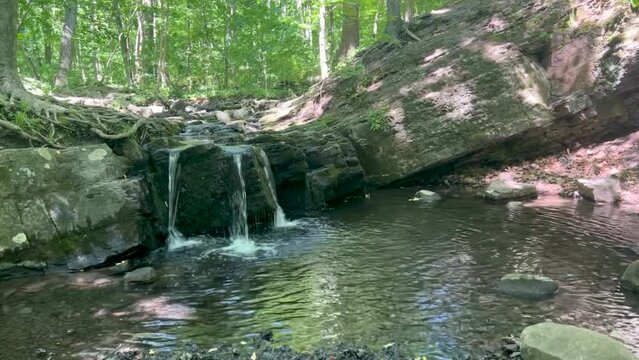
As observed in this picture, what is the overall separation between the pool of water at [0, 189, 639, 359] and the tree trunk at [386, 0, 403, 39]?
1029cm

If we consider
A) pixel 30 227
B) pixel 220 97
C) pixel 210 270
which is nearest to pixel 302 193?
pixel 210 270

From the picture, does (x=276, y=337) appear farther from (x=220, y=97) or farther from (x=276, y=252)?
(x=220, y=97)

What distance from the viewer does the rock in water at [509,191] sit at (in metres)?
11.7

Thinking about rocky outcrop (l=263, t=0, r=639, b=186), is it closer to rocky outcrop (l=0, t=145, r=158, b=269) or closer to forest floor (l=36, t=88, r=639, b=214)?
forest floor (l=36, t=88, r=639, b=214)

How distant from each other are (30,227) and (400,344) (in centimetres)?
604

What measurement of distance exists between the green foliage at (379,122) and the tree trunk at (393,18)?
546cm

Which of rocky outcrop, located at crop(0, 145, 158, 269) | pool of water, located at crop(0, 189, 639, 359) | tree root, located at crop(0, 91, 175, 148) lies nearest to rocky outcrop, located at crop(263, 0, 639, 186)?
pool of water, located at crop(0, 189, 639, 359)

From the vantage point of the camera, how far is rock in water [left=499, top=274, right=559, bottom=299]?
5812 millimetres

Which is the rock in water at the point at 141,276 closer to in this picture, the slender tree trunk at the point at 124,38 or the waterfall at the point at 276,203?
the waterfall at the point at 276,203

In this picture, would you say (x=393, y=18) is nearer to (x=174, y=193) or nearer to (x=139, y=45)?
(x=174, y=193)

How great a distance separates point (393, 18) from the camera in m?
17.3

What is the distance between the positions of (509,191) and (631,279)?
5.96 m

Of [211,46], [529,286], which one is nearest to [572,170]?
[529,286]

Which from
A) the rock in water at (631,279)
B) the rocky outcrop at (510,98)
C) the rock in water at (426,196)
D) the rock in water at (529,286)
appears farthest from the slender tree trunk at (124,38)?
the rock in water at (631,279)
